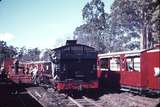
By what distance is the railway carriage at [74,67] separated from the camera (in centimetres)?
1848

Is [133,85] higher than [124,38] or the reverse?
the reverse

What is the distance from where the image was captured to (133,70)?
18484 millimetres

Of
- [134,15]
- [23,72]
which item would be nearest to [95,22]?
[134,15]

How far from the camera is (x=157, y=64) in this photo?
1609 cm

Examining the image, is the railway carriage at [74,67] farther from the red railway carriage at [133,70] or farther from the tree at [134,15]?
the tree at [134,15]

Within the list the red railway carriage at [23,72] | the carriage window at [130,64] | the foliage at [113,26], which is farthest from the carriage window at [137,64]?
the foliage at [113,26]

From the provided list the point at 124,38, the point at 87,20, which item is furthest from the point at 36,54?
Result: the point at 124,38

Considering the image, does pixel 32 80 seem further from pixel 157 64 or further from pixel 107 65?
pixel 157 64

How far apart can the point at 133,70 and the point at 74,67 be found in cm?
394

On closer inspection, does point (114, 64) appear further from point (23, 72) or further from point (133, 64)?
point (23, 72)

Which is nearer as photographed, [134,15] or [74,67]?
[74,67]

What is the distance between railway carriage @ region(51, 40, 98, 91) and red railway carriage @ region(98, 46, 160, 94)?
7.24 feet

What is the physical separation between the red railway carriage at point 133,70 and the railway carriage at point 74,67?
221 cm

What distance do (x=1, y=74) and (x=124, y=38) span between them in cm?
4446
